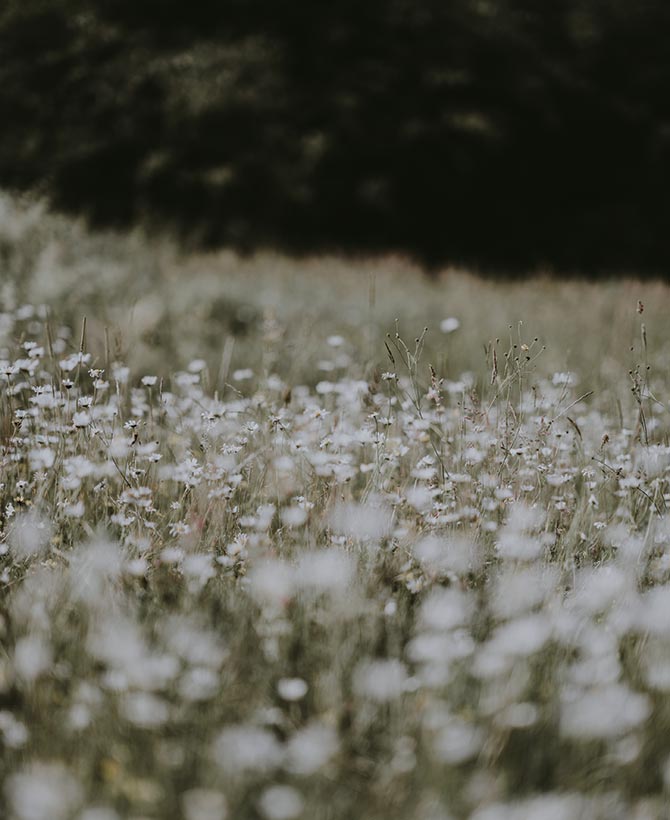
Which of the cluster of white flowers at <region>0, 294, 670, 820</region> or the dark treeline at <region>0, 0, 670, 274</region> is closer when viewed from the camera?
the cluster of white flowers at <region>0, 294, 670, 820</region>

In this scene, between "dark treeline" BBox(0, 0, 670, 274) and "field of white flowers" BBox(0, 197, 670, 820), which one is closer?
"field of white flowers" BBox(0, 197, 670, 820)

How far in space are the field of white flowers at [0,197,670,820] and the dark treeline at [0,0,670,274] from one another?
896 cm

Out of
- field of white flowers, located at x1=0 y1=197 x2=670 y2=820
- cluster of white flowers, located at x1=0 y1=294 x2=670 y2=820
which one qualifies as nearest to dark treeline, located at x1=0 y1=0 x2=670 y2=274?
field of white flowers, located at x1=0 y1=197 x2=670 y2=820

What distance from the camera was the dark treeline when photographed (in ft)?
39.4

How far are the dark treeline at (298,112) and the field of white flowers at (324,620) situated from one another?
8.96 m

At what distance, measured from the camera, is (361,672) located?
5.30 ft

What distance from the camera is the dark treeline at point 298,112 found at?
12.0 m

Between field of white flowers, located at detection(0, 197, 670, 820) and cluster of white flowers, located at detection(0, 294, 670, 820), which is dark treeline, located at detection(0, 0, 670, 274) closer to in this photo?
field of white flowers, located at detection(0, 197, 670, 820)

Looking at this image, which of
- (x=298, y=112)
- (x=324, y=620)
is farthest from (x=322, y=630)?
(x=298, y=112)

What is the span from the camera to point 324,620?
5.91ft

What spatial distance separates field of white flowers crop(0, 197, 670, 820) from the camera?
142cm

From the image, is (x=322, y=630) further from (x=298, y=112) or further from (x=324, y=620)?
(x=298, y=112)

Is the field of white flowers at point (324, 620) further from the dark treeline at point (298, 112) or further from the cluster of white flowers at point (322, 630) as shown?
the dark treeline at point (298, 112)

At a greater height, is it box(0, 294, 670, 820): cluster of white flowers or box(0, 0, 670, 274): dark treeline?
box(0, 294, 670, 820): cluster of white flowers
